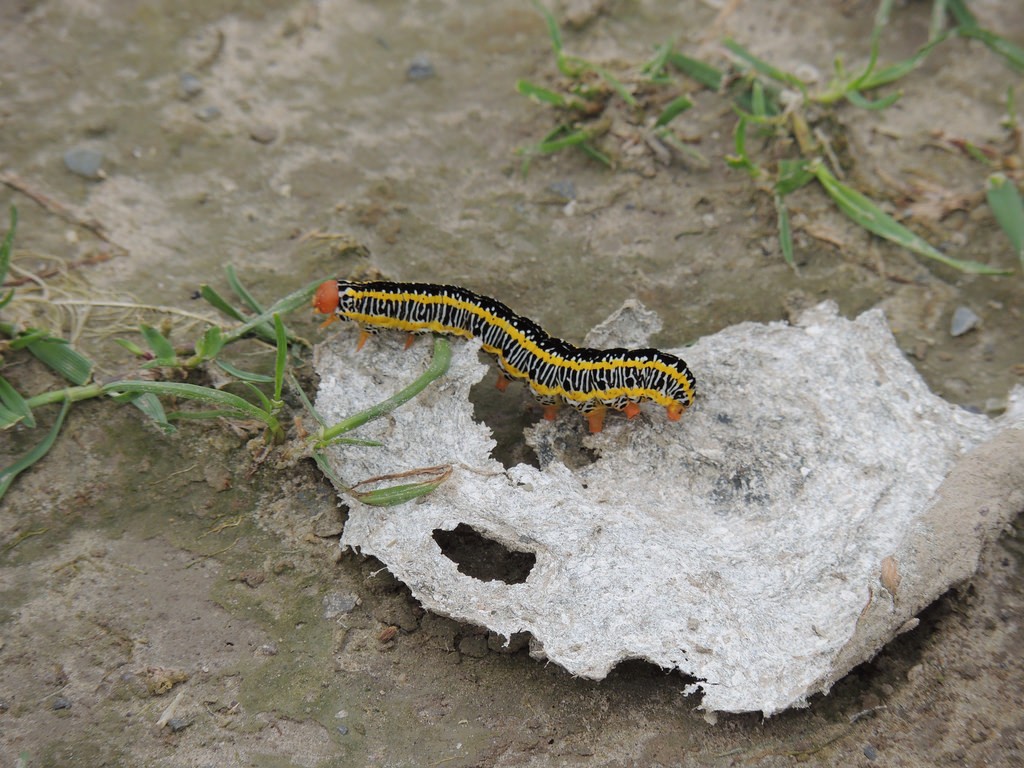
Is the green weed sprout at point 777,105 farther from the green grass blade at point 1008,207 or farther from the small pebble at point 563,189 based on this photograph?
the small pebble at point 563,189

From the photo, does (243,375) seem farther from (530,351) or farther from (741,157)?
(741,157)

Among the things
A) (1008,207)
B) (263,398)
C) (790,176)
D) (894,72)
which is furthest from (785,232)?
(263,398)

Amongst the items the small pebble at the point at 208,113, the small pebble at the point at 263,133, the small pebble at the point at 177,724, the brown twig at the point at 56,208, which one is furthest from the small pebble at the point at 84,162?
the small pebble at the point at 177,724

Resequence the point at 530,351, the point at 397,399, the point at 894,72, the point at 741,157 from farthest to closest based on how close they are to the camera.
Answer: the point at 894,72 → the point at 741,157 → the point at 530,351 → the point at 397,399

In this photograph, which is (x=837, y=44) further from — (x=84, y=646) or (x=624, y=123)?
(x=84, y=646)

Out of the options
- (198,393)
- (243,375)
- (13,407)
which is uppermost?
(198,393)

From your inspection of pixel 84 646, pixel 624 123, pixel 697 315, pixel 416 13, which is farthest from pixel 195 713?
pixel 416 13

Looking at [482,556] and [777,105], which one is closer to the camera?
[482,556]
